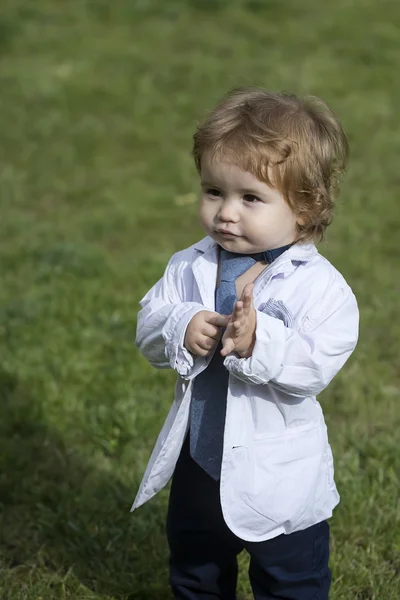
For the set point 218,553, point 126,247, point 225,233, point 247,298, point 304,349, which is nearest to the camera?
point 247,298

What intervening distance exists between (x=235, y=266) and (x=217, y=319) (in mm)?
202

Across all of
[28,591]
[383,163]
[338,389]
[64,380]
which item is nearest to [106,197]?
[383,163]

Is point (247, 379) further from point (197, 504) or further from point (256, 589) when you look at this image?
point (256, 589)

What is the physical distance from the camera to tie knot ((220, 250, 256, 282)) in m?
2.40

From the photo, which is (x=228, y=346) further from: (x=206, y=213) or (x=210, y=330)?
(x=206, y=213)

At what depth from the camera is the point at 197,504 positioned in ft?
8.35

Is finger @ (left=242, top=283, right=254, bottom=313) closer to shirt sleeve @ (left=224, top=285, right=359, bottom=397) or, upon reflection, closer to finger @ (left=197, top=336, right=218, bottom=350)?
shirt sleeve @ (left=224, top=285, right=359, bottom=397)

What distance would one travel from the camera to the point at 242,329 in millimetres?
2145

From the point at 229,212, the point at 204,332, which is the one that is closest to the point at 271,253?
the point at 229,212

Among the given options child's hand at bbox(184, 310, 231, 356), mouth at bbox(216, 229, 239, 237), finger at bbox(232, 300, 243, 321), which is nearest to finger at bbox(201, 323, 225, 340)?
child's hand at bbox(184, 310, 231, 356)

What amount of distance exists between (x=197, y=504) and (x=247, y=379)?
1.67ft

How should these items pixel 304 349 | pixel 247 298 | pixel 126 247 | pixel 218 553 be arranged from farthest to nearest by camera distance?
1. pixel 126 247
2. pixel 218 553
3. pixel 304 349
4. pixel 247 298

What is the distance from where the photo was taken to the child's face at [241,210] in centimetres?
228

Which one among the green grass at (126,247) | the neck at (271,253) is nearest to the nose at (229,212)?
the neck at (271,253)
